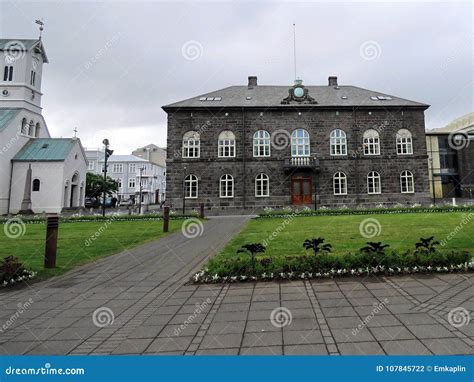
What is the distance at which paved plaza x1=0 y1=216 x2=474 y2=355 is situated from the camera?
11.5 feet

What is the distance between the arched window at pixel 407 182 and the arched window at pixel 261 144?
15.4 m

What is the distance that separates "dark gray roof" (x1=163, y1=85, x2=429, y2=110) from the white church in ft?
59.7

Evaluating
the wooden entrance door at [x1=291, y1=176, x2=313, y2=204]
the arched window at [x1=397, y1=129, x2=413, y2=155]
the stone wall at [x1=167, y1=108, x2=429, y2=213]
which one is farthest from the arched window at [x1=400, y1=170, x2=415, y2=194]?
the wooden entrance door at [x1=291, y1=176, x2=313, y2=204]

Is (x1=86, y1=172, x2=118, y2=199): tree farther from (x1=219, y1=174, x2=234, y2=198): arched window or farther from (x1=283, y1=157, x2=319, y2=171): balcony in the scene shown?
(x1=283, y1=157, x2=319, y2=171): balcony

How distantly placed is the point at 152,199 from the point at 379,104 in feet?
188

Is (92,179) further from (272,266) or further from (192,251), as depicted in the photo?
(272,266)

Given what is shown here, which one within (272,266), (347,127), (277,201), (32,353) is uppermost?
(347,127)

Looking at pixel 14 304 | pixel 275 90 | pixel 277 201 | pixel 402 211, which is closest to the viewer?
pixel 14 304

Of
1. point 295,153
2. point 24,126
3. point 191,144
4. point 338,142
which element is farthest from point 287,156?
point 24,126

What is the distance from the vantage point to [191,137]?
33.3 m

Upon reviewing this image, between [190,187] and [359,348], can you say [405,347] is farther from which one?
[190,187]

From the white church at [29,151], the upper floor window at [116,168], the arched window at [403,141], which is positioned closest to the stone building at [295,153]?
the arched window at [403,141]

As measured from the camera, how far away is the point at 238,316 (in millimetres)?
4449

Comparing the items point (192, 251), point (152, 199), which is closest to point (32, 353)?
point (192, 251)
